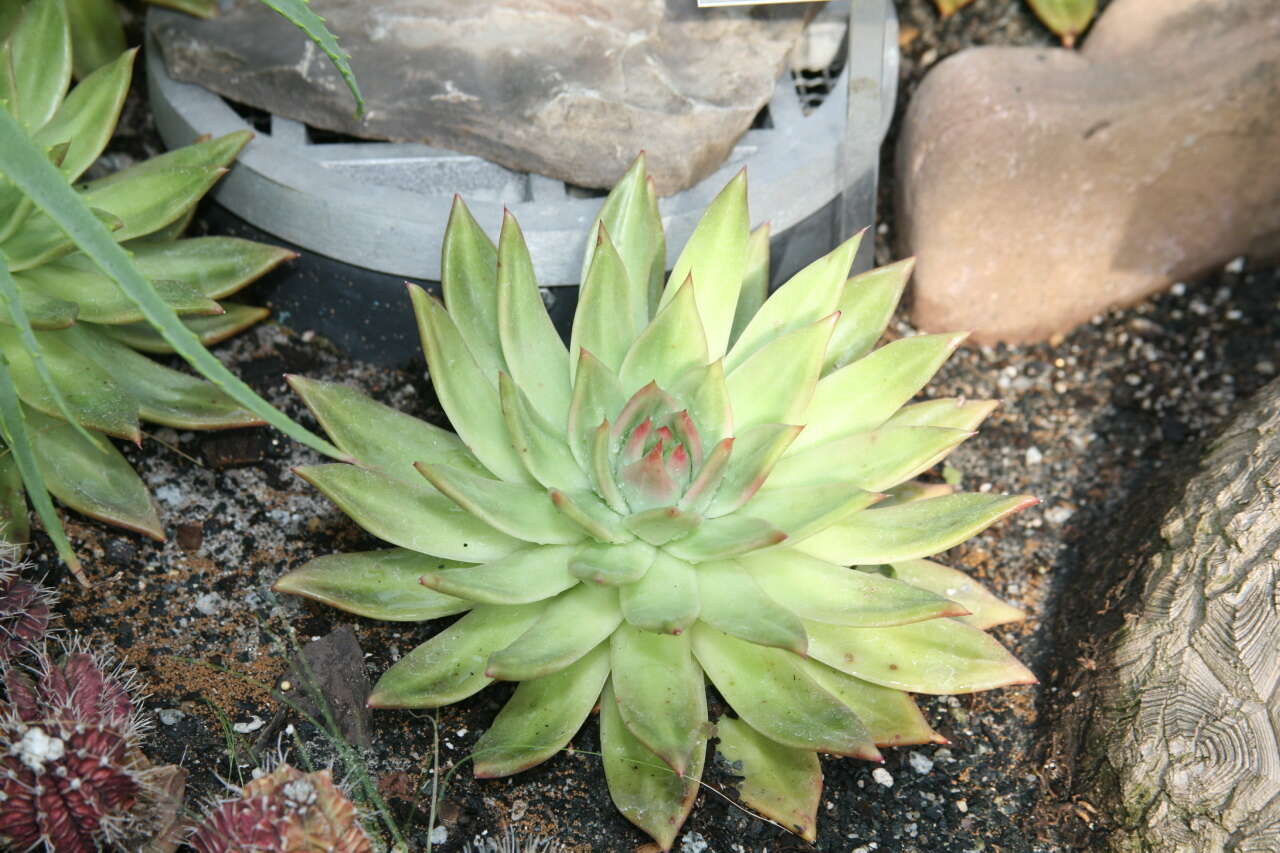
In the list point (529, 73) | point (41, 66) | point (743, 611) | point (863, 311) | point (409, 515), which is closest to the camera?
point (743, 611)

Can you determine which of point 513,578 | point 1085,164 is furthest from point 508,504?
point 1085,164

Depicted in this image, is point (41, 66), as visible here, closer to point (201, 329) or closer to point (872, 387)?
point (201, 329)

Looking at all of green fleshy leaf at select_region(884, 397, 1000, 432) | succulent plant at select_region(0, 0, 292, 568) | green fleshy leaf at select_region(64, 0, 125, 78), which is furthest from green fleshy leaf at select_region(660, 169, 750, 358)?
green fleshy leaf at select_region(64, 0, 125, 78)

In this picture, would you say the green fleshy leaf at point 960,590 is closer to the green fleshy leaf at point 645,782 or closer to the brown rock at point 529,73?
the green fleshy leaf at point 645,782

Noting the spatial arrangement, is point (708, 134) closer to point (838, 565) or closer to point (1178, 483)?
point (838, 565)

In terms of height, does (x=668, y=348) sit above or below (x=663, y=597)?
above

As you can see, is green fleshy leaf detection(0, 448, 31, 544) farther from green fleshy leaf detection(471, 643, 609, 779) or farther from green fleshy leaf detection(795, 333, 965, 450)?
green fleshy leaf detection(795, 333, 965, 450)

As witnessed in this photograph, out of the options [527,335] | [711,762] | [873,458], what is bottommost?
[711,762]

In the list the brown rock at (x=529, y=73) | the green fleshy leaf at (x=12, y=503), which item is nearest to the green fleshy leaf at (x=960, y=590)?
the brown rock at (x=529, y=73)
